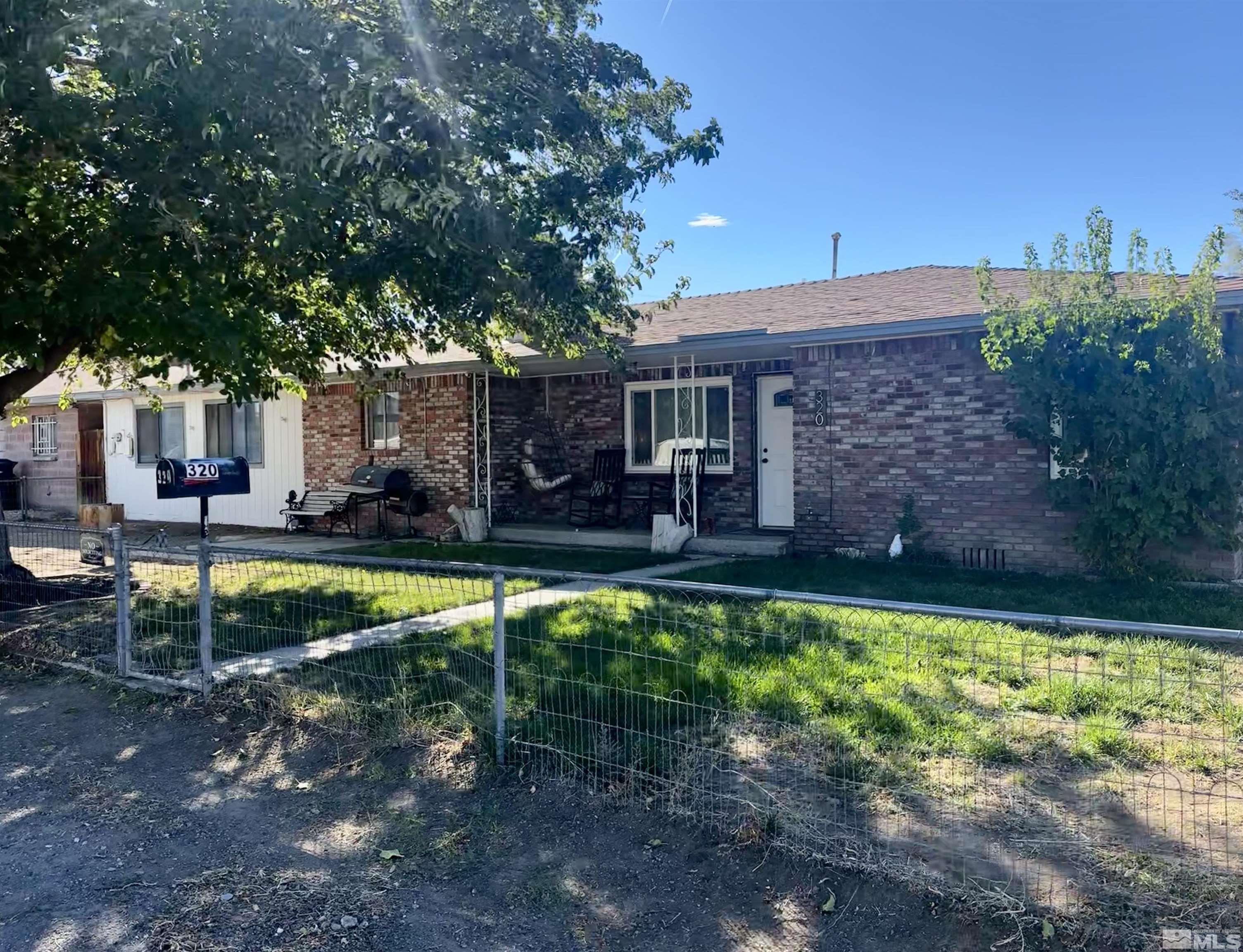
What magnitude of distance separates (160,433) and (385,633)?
14.6 meters

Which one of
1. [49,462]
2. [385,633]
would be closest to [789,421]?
[385,633]

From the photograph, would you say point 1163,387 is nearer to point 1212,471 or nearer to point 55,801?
point 1212,471

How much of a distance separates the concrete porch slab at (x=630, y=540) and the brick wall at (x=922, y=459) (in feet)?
1.37

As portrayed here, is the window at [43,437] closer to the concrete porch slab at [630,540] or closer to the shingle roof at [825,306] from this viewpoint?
the shingle roof at [825,306]

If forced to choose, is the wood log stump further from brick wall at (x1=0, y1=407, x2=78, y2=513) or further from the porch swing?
the porch swing

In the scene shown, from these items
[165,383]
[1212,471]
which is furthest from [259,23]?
[1212,471]

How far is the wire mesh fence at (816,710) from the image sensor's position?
3688mm

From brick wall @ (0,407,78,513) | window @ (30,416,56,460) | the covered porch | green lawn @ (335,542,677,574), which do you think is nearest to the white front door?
the covered porch

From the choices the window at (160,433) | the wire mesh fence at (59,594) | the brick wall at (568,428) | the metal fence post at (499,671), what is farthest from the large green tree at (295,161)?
the window at (160,433)

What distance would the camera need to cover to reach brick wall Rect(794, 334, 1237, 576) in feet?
32.8

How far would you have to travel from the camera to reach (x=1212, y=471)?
8336 millimetres

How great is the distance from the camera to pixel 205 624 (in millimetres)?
5930

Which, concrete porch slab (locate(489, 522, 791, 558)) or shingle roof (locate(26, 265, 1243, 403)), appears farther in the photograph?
concrete porch slab (locate(489, 522, 791, 558))

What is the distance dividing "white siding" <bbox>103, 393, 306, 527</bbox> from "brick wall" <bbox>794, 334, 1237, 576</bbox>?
990cm
